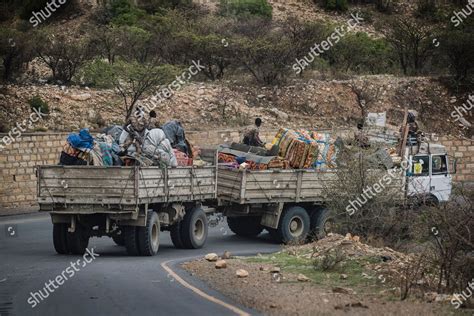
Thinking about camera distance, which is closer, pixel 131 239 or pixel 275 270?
pixel 275 270

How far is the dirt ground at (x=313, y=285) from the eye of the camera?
43.3ft

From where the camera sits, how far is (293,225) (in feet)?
80.7

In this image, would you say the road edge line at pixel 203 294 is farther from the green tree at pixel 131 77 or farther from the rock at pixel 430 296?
the green tree at pixel 131 77

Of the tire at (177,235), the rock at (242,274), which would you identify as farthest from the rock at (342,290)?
the tire at (177,235)

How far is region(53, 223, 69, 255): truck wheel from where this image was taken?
67.6 ft

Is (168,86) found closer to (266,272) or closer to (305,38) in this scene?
(305,38)

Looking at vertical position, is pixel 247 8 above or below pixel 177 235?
above

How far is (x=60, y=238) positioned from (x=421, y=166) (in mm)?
10206

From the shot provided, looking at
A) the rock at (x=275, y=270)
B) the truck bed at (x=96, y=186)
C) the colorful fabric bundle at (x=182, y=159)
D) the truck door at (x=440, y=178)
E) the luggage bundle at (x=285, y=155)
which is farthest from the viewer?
the truck door at (x=440, y=178)

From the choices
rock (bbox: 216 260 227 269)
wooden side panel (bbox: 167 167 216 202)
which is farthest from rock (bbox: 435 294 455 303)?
wooden side panel (bbox: 167 167 216 202)

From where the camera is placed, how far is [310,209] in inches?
989

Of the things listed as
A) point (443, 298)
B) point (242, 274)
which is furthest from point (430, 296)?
point (242, 274)

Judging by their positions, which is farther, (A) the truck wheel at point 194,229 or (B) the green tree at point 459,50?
(B) the green tree at point 459,50

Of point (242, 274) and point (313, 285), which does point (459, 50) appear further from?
point (313, 285)
